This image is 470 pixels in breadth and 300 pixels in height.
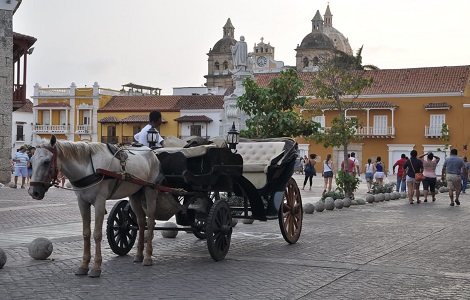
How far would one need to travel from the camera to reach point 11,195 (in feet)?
74.5

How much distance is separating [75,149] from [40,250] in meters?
1.69

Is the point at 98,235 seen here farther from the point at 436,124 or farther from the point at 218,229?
the point at 436,124

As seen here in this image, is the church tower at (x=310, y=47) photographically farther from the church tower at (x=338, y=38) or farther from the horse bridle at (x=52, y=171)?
the horse bridle at (x=52, y=171)

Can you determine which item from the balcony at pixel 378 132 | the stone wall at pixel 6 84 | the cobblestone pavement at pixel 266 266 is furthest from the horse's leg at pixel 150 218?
the balcony at pixel 378 132

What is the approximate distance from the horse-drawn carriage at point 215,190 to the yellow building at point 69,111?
214 ft

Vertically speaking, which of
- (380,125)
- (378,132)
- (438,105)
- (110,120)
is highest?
(438,105)

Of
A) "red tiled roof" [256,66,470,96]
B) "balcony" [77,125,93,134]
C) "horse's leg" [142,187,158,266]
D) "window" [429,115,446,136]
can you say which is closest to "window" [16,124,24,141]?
"balcony" [77,125,93,134]


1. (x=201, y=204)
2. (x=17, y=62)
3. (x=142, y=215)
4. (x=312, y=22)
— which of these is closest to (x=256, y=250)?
(x=201, y=204)

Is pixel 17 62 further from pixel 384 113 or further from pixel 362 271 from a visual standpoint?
pixel 384 113

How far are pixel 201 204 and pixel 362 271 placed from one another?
2387 millimetres

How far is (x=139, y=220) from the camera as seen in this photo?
9.16 meters

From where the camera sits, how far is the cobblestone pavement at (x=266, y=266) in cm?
732

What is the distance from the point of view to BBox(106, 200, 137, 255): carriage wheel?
945cm

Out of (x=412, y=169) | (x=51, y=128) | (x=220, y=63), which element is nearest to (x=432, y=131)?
(x=412, y=169)
